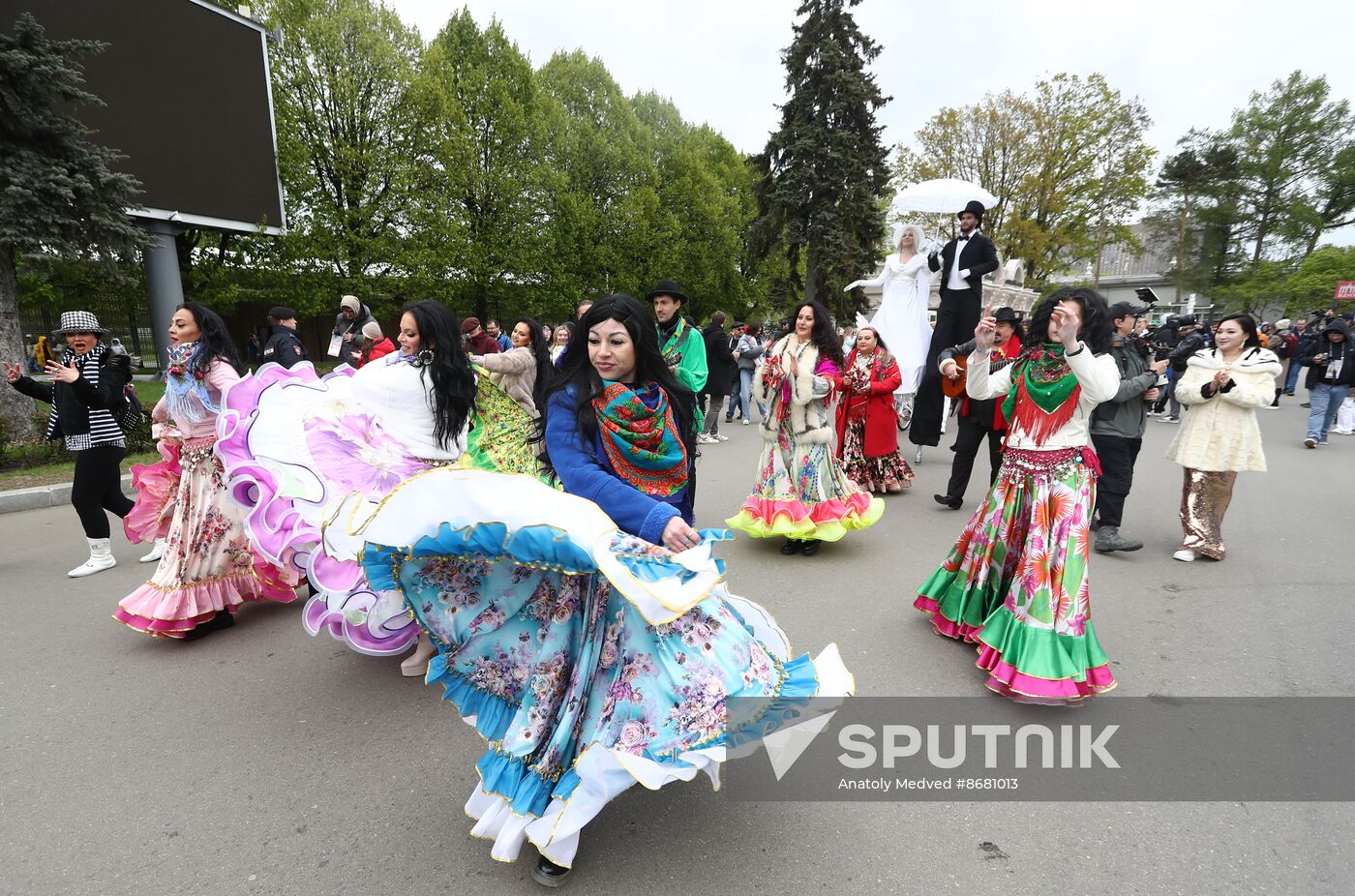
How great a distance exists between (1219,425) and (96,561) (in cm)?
865

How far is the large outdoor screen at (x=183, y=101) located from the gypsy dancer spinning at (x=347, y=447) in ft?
39.9

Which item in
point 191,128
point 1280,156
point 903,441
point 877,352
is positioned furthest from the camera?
point 1280,156

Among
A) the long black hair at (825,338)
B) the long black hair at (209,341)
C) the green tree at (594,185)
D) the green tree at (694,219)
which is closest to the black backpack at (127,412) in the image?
the long black hair at (209,341)

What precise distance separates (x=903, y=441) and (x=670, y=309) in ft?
22.4

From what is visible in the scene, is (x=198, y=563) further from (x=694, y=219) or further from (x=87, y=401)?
(x=694, y=219)

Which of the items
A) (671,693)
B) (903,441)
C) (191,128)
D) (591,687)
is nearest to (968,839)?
(671,693)

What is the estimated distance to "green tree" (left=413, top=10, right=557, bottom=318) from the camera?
2002 cm

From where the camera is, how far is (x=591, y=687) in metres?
2.13

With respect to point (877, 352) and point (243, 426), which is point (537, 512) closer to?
point (243, 426)

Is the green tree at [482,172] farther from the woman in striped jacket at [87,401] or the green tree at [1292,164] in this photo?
the green tree at [1292,164]

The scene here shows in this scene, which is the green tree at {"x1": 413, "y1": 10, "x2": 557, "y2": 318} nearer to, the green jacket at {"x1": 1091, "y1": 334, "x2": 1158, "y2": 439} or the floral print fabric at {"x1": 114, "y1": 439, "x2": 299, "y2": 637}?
the floral print fabric at {"x1": 114, "y1": 439, "x2": 299, "y2": 637}

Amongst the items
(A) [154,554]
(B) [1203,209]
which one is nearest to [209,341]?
(A) [154,554]

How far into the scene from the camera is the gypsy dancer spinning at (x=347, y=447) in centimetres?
327

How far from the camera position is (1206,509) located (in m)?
5.23
